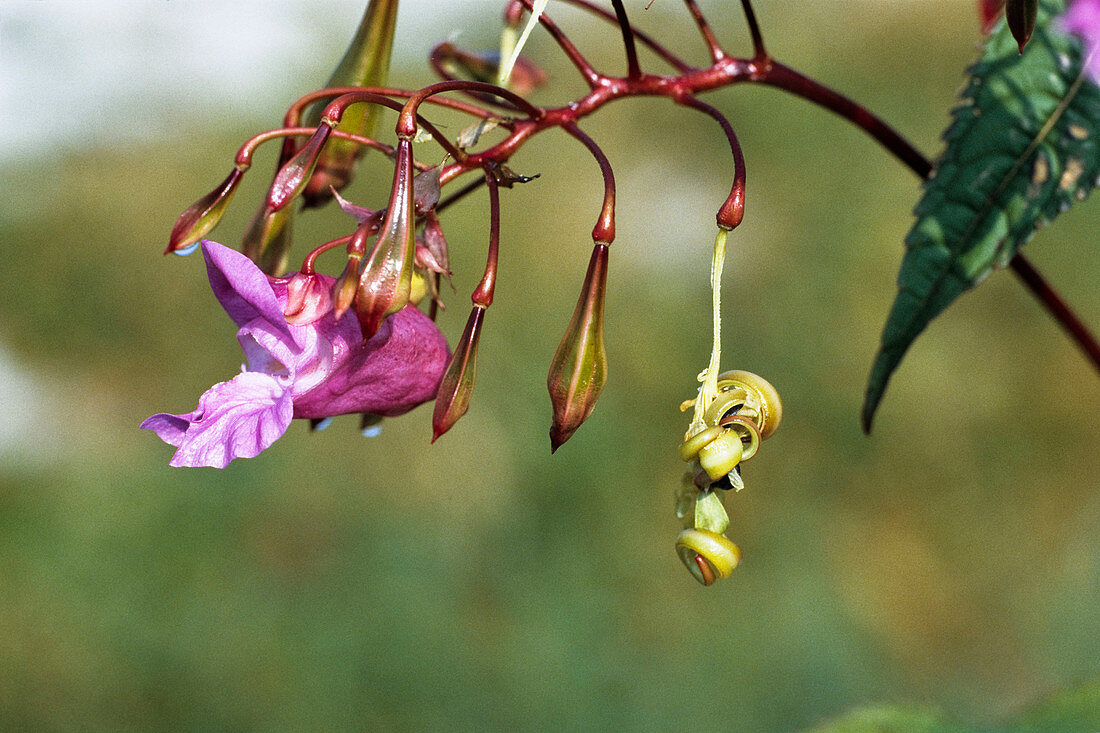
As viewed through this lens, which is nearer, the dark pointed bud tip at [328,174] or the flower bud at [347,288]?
the flower bud at [347,288]

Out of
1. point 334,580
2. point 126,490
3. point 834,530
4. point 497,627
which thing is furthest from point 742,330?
point 126,490

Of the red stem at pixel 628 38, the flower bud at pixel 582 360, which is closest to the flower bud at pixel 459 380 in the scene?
the flower bud at pixel 582 360

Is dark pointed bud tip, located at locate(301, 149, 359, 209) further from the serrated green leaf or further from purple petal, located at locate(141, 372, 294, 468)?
the serrated green leaf

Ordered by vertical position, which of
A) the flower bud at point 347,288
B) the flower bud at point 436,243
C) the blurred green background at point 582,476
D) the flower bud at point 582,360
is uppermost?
the flower bud at point 347,288

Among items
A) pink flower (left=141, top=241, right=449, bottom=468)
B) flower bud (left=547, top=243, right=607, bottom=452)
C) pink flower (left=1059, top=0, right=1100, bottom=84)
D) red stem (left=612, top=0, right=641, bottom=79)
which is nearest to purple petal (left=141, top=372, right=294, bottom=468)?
pink flower (left=141, top=241, right=449, bottom=468)

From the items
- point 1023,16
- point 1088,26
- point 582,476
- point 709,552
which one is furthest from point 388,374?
point 582,476

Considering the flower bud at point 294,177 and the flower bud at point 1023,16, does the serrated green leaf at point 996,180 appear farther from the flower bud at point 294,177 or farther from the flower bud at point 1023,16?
the flower bud at point 294,177
